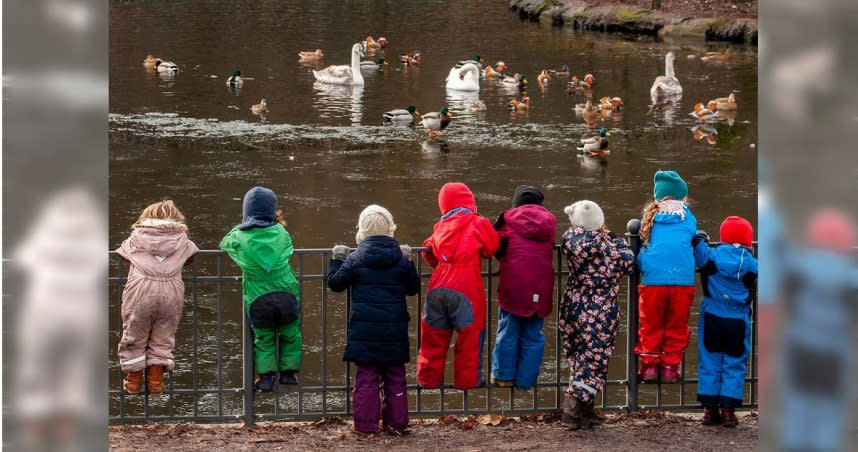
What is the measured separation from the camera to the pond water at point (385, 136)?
16.5 metres

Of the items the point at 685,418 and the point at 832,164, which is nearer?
the point at 832,164

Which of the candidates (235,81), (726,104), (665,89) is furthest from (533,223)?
(235,81)

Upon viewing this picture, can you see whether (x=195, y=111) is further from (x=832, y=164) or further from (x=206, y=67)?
(x=832, y=164)

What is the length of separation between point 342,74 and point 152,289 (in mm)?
23330

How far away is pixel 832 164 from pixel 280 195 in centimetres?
1616

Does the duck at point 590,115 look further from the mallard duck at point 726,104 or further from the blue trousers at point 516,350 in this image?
the blue trousers at point 516,350

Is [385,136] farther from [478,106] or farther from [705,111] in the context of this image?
[705,111]

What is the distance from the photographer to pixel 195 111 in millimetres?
25531

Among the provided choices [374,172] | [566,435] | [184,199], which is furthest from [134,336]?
[374,172]

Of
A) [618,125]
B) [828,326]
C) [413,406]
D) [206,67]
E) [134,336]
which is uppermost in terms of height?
[206,67]

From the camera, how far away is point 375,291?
689cm

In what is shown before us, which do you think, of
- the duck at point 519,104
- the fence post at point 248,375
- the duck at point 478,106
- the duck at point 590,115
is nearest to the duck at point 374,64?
the duck at point 478,106

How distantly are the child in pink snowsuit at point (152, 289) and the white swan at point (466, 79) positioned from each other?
22532 millimetres

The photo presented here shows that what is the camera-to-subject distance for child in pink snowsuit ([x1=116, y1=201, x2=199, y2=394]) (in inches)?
271
